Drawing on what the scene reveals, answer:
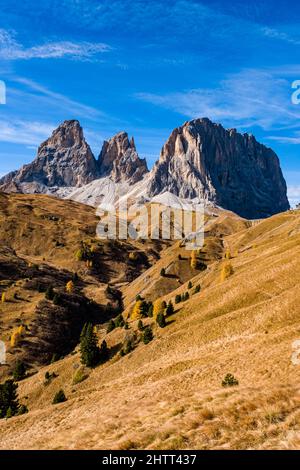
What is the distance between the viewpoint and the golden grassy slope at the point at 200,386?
17078 mm

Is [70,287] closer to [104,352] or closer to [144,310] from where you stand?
[144,310]

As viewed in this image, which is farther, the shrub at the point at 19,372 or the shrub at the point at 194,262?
the shrub at the point at 194,262

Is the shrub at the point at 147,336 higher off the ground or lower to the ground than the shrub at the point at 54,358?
higher

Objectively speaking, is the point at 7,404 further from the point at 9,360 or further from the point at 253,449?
the point at 253,449

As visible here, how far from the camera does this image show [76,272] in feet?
615

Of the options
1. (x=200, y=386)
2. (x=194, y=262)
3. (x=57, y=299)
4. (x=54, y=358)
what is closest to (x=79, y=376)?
(x=54, y=358)

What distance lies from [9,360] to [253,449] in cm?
9925

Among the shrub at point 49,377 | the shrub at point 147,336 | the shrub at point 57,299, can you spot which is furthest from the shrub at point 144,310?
the shrub at point 57,299

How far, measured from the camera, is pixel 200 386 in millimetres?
36969

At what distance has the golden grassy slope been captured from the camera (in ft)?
56.0

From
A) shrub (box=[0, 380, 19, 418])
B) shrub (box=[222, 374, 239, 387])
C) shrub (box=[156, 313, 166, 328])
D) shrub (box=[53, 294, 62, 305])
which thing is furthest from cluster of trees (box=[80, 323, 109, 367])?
shrub (box=[53, 294, 62, 305])

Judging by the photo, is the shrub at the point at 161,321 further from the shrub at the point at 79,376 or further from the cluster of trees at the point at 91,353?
the shrub at the point at 79,376

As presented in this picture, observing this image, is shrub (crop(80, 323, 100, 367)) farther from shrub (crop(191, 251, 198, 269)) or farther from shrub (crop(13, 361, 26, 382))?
shrub (crop(191, 251, 198, 269))
